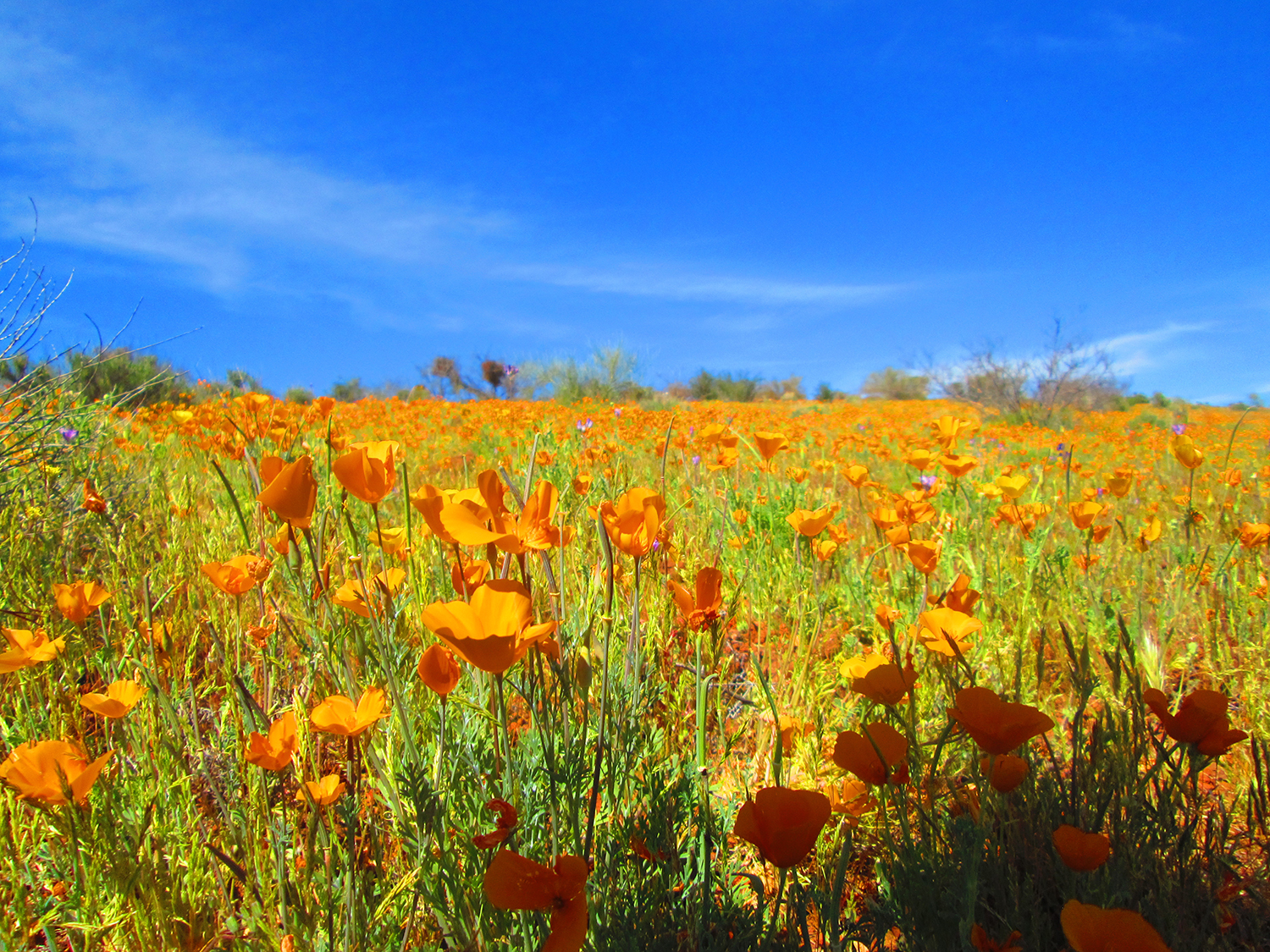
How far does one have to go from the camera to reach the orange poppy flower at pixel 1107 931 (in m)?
0.62

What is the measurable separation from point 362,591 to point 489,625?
0.40 metres

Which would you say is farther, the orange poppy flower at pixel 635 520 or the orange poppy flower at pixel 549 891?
the orange poppy flower at pixel 635 520

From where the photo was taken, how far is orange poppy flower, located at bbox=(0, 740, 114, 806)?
0.81 m

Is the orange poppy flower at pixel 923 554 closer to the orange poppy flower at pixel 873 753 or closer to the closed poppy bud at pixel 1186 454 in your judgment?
the orange poppy flower at pixel 873 753

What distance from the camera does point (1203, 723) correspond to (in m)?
0.83

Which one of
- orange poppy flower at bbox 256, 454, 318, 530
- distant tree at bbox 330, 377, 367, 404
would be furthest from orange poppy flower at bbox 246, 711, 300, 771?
distant tree at bbox 330, 377, 367, 404

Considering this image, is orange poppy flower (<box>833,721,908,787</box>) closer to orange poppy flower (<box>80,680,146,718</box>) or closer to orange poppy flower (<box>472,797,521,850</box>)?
orange poppy flower (<box>472,797,521,850</box>)

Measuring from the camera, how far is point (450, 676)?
80 centimetres

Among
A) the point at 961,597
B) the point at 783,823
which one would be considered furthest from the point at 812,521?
the point at 783,823

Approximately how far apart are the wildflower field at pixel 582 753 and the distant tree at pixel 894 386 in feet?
87.5

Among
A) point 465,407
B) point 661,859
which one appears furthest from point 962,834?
point 465,407

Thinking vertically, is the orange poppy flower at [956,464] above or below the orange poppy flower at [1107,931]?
above

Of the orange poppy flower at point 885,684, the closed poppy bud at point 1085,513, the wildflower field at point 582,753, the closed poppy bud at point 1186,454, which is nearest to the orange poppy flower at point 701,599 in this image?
the wildflower field at point 582,753

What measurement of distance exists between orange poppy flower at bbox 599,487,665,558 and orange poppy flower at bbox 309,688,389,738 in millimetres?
405
